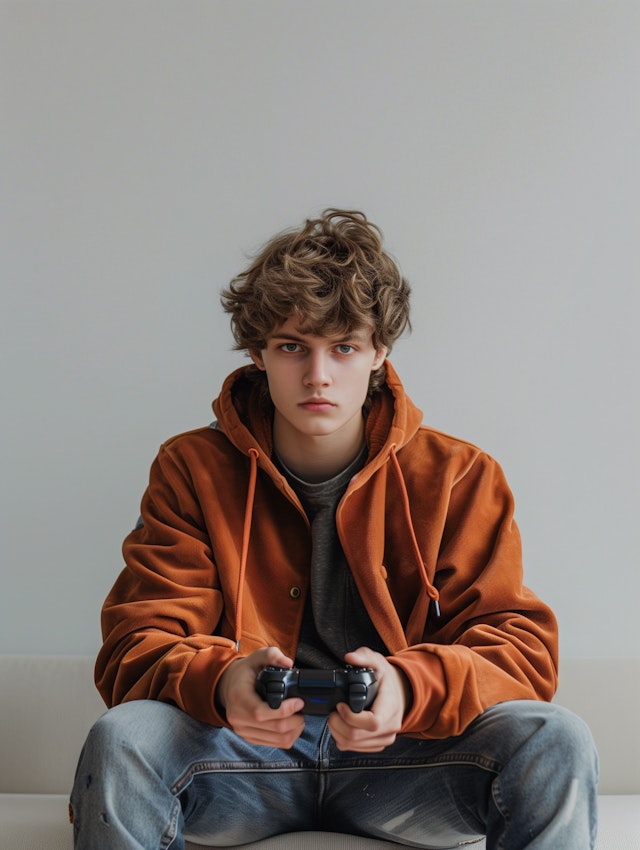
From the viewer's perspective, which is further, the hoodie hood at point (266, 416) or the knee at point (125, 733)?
the hoodie hood at point (266, 416)

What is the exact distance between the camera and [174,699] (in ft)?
4.13

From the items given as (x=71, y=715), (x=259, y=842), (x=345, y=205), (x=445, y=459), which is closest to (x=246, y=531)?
(x=445, y=459)

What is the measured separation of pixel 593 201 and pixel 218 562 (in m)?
1.11

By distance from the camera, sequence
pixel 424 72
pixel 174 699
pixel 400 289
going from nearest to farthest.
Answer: pixel 174 699, pixel 400 289, pixel 424 72

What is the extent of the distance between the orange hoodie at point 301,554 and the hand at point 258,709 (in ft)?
0.48

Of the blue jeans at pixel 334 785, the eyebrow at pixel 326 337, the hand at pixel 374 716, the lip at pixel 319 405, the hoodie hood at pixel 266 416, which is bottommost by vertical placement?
the blue jeans at pixel 334 785

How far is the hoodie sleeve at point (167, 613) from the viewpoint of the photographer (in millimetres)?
1259

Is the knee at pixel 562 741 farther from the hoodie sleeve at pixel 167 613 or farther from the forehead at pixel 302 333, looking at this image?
the forehead at pixel 302 333

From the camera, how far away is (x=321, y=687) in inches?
45.0

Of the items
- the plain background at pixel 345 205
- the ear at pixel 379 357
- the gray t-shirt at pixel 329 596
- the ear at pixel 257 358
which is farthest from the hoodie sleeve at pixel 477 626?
the plain background at pixel 345 205

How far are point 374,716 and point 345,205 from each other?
3.91 feet

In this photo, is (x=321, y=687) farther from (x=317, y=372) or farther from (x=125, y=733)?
(x=317, y=372)

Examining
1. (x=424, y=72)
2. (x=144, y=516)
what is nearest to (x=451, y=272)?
(x=424, y=72)

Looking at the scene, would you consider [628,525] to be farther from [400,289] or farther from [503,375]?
[400,289]
